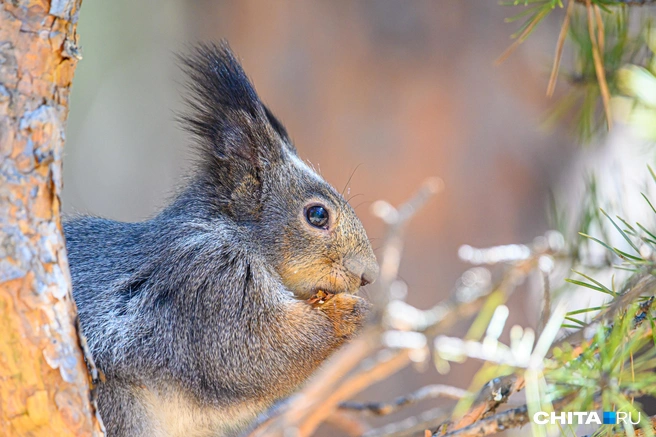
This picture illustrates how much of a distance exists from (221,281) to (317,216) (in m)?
0.39

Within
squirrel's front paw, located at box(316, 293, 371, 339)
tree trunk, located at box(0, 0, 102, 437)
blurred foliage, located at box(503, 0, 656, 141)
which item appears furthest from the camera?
squirrel's front paw, located at box(316, 293, 371, 339)

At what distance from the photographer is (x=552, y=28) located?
13.8 ft

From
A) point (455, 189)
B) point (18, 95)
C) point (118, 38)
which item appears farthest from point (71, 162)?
point (18, 95)

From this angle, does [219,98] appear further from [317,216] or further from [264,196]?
[317,216]

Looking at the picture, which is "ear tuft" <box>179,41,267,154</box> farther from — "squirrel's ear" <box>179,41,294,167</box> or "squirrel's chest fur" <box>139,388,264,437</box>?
"squirrel's chest fur" <box>139,388,264,437</box>

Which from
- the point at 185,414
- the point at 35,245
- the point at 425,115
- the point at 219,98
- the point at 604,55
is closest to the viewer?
the point at 35,245

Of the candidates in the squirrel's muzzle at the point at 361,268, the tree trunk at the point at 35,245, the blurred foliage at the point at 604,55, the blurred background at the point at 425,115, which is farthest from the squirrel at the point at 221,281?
the blurred background at the point at 425,115

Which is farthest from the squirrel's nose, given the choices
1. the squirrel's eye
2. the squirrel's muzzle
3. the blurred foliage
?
the blurred foliage

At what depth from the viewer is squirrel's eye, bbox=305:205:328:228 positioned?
2.13 m

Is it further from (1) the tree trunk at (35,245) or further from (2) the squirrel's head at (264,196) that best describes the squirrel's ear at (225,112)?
(1) the tree trunk at (35,245)

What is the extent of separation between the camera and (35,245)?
4.02 feet

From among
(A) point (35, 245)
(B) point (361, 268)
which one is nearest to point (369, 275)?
(B) point (361, 268)

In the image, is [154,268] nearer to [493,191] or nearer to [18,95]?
[18,95]

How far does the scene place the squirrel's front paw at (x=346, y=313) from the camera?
2008 millimetres
